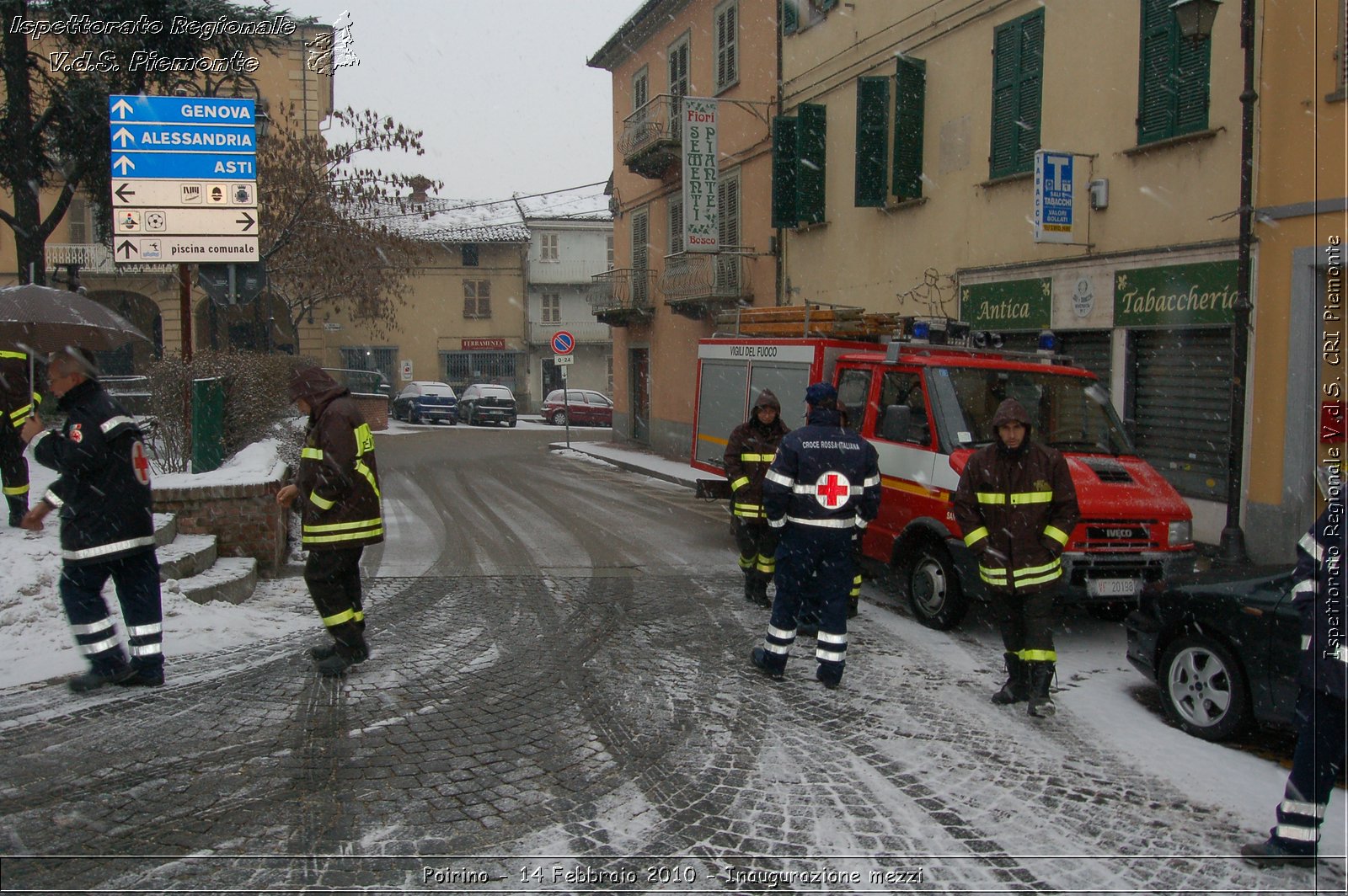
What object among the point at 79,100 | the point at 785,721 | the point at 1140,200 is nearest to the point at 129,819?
the point at 785,721

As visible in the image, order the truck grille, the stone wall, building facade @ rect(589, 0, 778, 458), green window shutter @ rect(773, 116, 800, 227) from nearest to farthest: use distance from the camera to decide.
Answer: the truck grille, the stone wall, green window shutter @ rect(773, 116, 800, 227), building facade @ rect(589, 0, 778, 458)

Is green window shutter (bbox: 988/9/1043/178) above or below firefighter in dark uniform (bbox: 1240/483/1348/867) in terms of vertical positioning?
above

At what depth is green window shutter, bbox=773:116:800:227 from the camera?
18.5 meters

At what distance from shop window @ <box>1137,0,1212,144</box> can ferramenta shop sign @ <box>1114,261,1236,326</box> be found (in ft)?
4.97

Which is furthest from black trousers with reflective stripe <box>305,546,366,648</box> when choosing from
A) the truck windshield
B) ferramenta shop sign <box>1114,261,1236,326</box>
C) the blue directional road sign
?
ferramenta shop sign <box>1114,261,1236,326</box>

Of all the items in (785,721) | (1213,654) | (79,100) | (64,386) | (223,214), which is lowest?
(785,721)

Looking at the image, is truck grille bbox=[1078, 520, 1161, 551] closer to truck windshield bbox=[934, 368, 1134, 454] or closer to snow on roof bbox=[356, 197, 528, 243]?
truck windshield bbox=[934, 368, 1134, 454]

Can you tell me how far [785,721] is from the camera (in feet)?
17.5

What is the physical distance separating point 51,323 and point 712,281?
1499 cm

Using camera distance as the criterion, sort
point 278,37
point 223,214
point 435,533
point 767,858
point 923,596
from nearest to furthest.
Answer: point 767,858, point 923,596, point 223,214, point 435,533, point 278,37

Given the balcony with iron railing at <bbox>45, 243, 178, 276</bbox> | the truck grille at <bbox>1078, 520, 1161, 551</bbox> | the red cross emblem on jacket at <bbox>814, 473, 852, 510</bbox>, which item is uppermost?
the balcony with iron railing at <bbox>45, 243, 178, 276</bbox>

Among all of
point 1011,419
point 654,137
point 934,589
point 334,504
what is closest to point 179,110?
point 334,504

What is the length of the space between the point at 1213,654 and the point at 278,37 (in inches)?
754

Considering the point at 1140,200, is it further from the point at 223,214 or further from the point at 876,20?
the point at 223,214
